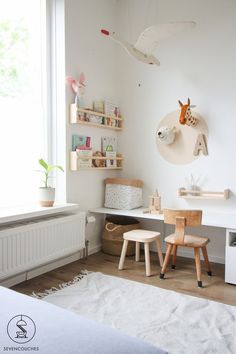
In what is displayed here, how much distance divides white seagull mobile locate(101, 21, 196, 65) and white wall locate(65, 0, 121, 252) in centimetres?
91

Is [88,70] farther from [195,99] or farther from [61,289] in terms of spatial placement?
[61,289]

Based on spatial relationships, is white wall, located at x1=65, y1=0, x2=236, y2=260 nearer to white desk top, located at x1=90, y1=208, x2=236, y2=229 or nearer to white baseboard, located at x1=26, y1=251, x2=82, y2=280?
white desk top, located at x1=90, y1=208, x2=236, y2=229

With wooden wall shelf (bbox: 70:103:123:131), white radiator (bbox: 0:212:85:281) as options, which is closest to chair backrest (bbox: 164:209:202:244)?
white radiator (bbox: 0:212:85:281)

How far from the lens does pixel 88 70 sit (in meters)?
3.44

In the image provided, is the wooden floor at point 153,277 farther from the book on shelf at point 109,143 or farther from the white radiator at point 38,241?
the book on shelf at point 109,143

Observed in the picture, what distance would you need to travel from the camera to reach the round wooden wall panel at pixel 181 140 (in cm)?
337

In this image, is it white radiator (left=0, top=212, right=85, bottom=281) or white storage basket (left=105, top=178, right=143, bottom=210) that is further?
white storage basket (left=105, top=178, right=143, bottom=210)

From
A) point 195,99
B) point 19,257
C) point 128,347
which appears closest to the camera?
point 128,347

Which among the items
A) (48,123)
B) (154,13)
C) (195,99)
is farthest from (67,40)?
(195,99)

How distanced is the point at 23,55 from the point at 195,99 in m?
1.83

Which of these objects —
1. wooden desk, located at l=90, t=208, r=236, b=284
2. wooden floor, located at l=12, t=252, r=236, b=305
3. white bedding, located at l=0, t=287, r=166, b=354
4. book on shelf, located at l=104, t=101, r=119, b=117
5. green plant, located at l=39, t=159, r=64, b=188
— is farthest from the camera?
book on shelf, located at l=104, t=101, r=119, b=117

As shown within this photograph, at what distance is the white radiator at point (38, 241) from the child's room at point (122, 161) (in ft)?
0.04

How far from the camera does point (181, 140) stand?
348 cm

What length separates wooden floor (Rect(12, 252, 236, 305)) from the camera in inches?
101
